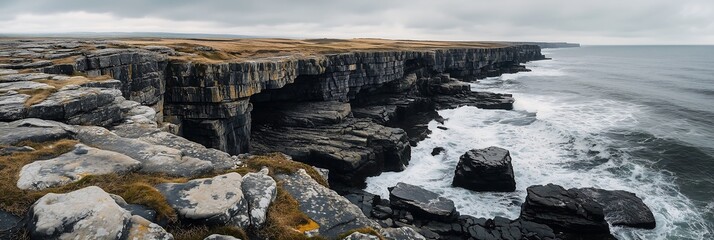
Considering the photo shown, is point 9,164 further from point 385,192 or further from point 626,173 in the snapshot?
point 626,173

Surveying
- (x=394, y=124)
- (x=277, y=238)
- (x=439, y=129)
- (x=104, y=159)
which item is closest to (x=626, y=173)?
(x=439, y=129)

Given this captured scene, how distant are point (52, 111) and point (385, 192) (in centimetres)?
2201

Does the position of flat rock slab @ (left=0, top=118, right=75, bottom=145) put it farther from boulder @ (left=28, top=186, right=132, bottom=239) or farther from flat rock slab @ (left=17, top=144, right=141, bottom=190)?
boulder @ (left=28, top=186, right=132, bottom=239)

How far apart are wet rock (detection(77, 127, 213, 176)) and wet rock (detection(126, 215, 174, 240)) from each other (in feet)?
9.06

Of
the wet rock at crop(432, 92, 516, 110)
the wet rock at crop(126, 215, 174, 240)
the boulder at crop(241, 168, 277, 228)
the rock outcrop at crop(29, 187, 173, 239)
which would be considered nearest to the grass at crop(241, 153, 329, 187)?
the boulder at crop(241, 168, 277, 228)

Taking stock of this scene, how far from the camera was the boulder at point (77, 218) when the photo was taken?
6.08m

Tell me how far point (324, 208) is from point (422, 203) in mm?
17344

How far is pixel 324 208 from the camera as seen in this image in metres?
9.12

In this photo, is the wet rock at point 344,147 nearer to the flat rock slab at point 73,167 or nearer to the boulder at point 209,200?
the flat rock slab at point 73,167

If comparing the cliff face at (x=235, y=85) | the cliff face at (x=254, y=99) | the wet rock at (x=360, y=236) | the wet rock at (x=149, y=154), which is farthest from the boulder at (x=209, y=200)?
the cliff face at (x=235, y=85)

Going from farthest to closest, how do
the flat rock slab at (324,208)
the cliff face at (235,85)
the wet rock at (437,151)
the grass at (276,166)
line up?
1. the wet rock at (437,151)
2. the cliff face at (235,85)
3. the grass at (276,166)
4. the flat rock slab at (324,208)

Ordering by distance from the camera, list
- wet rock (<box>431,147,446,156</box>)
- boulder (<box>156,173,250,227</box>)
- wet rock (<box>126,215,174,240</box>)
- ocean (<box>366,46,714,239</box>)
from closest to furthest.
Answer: wet rock (<box>126,215,174,240</box>)
boulder (<box>156,173,250,227</box>)
ocean (<box>366,46,714,239</box>)
wet rock (<box>431,147,446,156</box>)

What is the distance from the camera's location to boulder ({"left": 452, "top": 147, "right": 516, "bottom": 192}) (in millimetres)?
29656

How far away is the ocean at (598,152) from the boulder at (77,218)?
23.3m
